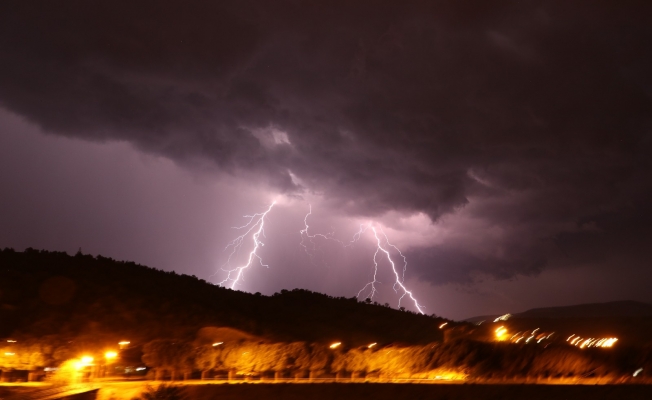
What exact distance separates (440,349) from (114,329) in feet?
84.9

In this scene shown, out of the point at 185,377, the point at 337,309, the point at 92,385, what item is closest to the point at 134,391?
the point at 92,385

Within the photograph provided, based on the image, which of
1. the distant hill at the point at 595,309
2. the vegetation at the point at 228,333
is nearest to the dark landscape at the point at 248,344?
the vegetation at the point at 228,333

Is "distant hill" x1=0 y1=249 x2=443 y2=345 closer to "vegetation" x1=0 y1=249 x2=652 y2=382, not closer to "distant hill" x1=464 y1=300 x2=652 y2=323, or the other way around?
"vegetation" x1=0 y1=249 x2=652 y2=382

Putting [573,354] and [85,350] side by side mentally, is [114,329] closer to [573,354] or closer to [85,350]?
[85,350]

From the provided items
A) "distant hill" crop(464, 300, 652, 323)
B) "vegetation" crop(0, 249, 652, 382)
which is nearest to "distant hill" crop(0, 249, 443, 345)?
"vegetation" crop(0, 249, 652, 382)

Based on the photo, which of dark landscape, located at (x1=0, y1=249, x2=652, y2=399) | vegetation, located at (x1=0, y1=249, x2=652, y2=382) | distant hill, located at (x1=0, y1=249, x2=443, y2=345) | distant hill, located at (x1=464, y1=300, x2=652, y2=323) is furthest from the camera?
distant hill, located at (x1=464, y1=300, x2=652, y2=323)

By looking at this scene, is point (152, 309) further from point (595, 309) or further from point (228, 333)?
point (595, 309)

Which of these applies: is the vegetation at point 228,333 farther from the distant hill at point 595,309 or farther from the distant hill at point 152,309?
the distant hill at point 595,309

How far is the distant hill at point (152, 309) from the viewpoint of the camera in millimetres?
43938

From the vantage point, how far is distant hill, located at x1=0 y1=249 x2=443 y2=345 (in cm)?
4394

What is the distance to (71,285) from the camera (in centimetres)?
5141

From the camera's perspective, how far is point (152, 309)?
49.5m

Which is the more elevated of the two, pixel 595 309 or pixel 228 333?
pixel 595 309

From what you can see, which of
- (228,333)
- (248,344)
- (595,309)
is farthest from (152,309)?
(595,309)
